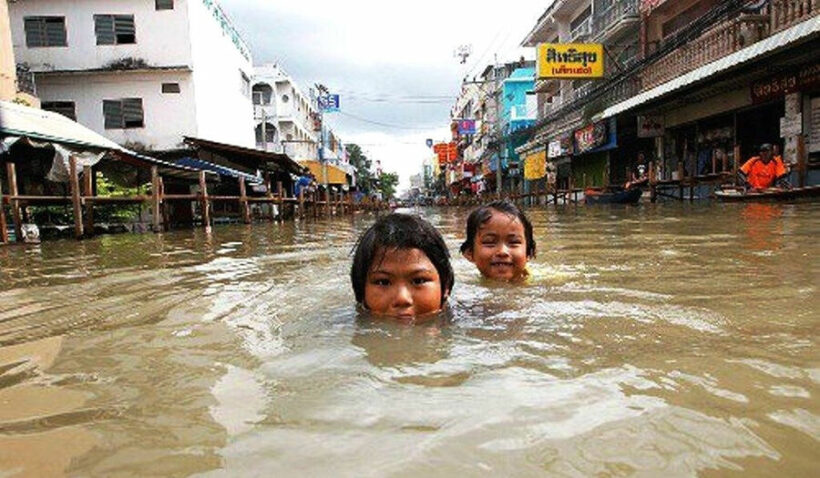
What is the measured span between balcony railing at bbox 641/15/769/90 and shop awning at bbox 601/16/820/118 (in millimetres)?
1042

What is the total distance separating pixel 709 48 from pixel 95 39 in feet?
68.1

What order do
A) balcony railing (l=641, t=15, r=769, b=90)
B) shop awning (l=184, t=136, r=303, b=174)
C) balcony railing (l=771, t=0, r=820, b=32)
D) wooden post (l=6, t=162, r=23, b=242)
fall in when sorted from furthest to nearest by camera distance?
shop awning (l=184, t=136, r=303, b=174)
balcony railing (l=641, t=15, r=769, b=90)
balcony railing (l=771, t=0, r=820, b=32)
wooden post (l=6, t=162, r=23, b=242)

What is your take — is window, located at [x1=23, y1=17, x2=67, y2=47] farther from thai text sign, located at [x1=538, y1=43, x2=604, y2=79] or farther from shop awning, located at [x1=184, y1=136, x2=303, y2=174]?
thai text sign, located at [x1=538, y1=43, x2=604, y2=79]

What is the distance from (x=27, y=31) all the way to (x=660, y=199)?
23.2 meters

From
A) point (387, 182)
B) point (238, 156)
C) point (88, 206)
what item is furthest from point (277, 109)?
point (387, 182)

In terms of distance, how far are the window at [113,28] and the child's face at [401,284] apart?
2347cm

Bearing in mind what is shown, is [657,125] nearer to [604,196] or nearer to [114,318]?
[604,196]

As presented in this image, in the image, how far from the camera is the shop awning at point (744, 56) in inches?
436

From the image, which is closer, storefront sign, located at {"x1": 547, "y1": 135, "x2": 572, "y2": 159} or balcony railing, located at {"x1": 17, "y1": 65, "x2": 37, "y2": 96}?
balcony railing, located at {"x1": 17, "y1": 65, "x2": 37, "y2": 96}

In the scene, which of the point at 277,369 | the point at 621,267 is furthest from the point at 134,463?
the point at 621,267

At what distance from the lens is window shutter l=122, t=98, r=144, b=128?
22725 millimetres

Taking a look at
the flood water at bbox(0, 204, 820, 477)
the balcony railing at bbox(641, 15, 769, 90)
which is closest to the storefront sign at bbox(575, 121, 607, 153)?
the balcony railing at bbox(641, 15, 769, 90)

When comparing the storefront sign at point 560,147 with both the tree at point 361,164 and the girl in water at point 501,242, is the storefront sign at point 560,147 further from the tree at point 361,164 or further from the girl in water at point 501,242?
the tree at point 361,164

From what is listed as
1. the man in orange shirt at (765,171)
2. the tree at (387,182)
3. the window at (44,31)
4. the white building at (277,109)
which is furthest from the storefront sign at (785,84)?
the tree at (387,182)
